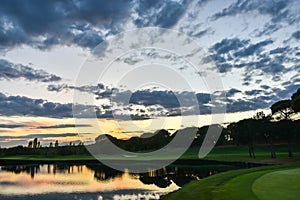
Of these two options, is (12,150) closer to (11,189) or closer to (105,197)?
(11,189)

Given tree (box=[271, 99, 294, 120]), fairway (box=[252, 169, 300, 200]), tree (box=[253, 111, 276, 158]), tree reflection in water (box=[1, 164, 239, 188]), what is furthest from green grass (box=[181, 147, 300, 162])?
fairway (box=[252, 169, 300, 200])

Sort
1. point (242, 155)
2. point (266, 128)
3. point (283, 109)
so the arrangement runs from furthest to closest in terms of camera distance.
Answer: point (242, 155) → point (266, 128) → point (283, 109)

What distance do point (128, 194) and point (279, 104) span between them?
51.6 m

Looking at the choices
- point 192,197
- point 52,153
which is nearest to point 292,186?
point 192,197

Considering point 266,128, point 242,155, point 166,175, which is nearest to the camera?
point 166,175

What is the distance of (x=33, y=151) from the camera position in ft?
599

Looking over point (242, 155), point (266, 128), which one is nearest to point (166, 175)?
point (266, 128)

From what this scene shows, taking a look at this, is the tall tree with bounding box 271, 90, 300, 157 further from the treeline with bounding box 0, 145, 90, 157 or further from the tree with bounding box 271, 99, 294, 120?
the treeline with bounding box 0, 145, 90, 157

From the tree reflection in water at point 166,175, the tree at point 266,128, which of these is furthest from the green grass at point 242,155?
the tree reflection in water at point 166,175

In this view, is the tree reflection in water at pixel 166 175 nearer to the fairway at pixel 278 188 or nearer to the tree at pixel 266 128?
the fairway at pixel 278 188

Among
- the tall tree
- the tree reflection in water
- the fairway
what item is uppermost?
the tall tree

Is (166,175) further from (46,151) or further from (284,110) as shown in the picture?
(46,151)

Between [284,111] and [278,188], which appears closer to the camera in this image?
[278,188]

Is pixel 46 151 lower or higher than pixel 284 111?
lower
